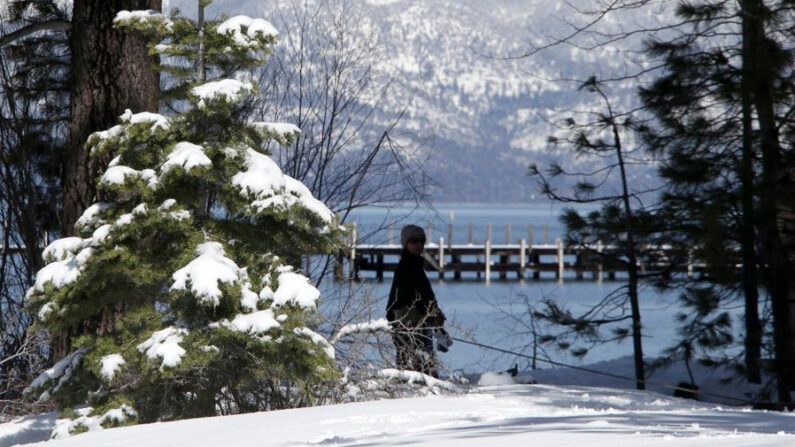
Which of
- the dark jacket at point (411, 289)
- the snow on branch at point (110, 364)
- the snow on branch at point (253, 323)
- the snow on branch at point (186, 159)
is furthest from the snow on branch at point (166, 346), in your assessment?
the dark jacket at point (411, 289)

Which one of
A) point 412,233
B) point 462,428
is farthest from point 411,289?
point 462,428

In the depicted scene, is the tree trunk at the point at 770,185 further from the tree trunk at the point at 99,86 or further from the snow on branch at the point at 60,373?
the snow on branch at the point at 60,373

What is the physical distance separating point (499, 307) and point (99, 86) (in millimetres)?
15005

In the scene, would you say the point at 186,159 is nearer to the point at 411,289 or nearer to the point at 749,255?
the point at 411,289

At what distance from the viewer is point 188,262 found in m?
6.33

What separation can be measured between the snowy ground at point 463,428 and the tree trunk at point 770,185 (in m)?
4.99

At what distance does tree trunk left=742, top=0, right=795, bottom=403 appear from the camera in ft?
33.7

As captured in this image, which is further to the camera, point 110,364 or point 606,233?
point 606,233

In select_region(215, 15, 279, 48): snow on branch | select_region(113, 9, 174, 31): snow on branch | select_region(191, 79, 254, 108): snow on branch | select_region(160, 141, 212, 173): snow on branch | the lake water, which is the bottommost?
the lake water

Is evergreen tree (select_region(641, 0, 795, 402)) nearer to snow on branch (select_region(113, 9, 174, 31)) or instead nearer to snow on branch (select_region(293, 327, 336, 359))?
snow on branch (select_region(293, 327, 336, 359))

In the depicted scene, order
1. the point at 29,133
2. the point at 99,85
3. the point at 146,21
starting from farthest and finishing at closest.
A: the point at 29,133 < the point at 99,85 < the point at 146,21

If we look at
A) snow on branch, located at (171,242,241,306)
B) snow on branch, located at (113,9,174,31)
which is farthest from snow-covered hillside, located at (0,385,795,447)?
snow on branch, located at (113,9,174,31)

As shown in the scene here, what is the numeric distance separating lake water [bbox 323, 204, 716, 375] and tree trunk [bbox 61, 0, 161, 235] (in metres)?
1.98

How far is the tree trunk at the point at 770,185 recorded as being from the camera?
10.3 metres
